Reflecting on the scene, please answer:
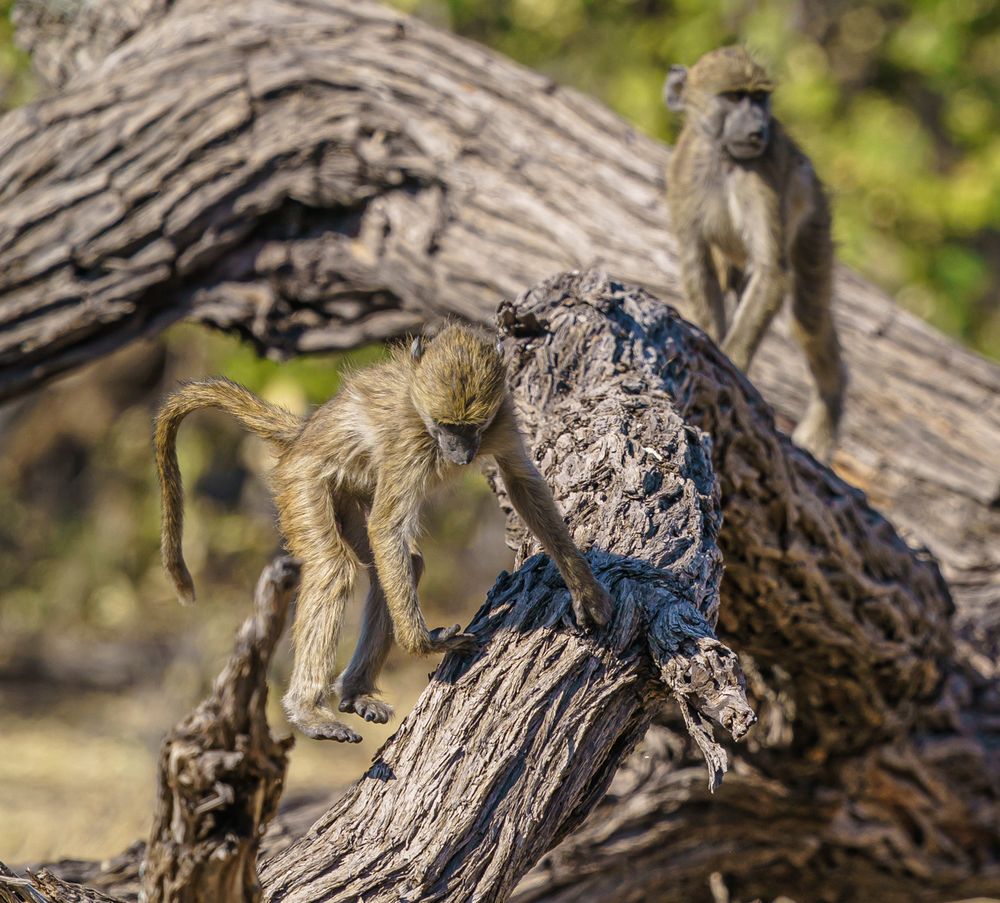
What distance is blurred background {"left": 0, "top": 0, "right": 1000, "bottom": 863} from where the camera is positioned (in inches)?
390

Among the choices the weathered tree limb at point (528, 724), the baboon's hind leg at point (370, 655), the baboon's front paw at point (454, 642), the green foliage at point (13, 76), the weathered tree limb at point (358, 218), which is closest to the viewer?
the weathered tree limb at point (528, 724)

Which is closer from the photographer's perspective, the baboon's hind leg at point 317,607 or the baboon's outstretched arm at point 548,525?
the baboon's outstretched arm at point 548,525

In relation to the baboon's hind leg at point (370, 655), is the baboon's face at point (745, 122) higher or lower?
higher

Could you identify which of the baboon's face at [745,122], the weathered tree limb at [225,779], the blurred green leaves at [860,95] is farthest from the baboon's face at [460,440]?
the blurred green leaves at [860,95]

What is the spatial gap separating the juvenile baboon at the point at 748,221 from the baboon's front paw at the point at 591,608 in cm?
283

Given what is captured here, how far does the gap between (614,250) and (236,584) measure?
6.15 m

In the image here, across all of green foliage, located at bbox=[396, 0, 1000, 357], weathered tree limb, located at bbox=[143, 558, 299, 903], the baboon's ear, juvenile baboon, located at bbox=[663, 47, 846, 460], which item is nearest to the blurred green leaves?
green foliage, located at bbox=[396, 0, 1000, 357]

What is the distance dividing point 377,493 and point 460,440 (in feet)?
0.95

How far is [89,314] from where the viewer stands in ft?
19.7

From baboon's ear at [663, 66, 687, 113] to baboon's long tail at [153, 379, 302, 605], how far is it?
9.37ft

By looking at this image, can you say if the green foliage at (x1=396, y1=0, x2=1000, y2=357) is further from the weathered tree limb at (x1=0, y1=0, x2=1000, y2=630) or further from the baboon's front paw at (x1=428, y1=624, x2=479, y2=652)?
the baboon's front paw at (x1=428, y1=624, x2=479, y2=652)

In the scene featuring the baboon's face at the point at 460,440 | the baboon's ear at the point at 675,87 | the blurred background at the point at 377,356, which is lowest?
the blurred background at the point at 377,356

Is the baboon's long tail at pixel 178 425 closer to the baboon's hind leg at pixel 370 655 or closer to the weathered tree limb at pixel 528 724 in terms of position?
the baboon's hind leg at pixel 370 655

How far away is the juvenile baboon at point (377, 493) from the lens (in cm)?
320
